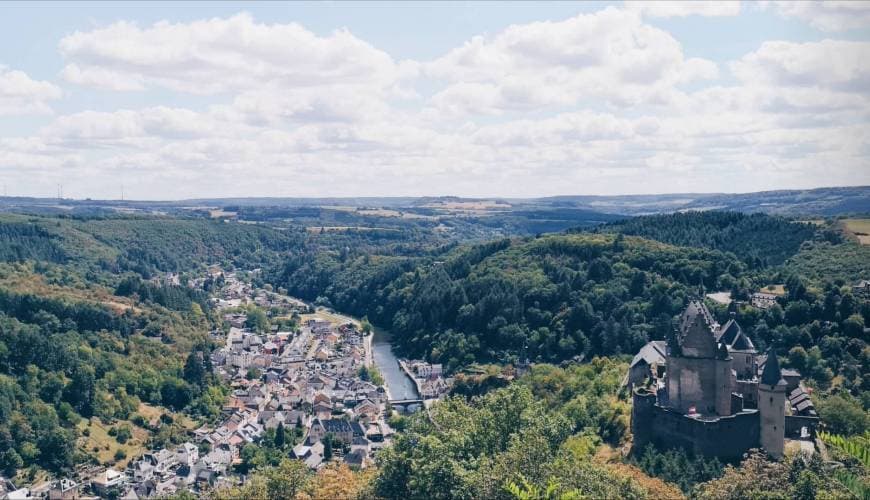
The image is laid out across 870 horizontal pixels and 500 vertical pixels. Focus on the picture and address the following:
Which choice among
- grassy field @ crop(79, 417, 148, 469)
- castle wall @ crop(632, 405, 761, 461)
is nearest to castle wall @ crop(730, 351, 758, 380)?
castle wall @ crop(632, 405, 761, 461)

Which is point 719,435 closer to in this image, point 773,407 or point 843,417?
point 773,407

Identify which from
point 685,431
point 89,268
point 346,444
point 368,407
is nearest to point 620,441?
point 685,431

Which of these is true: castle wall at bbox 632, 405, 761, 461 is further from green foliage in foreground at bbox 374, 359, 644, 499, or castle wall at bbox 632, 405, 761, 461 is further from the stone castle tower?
green foliage in foreground at bbox 374, 359, 644, 499

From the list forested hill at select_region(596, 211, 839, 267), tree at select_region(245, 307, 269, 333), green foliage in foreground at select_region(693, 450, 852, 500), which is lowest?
tree at select_region(245, 307, 269, 333)

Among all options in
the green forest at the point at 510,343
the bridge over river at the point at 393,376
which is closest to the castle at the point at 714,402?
the green forest at the point at 510,343

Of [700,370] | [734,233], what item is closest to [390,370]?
[734,233]

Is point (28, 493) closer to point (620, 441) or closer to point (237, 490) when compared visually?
point (237, 490)

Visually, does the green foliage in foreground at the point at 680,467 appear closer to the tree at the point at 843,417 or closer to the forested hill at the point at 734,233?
the tree at the point at 843,417
